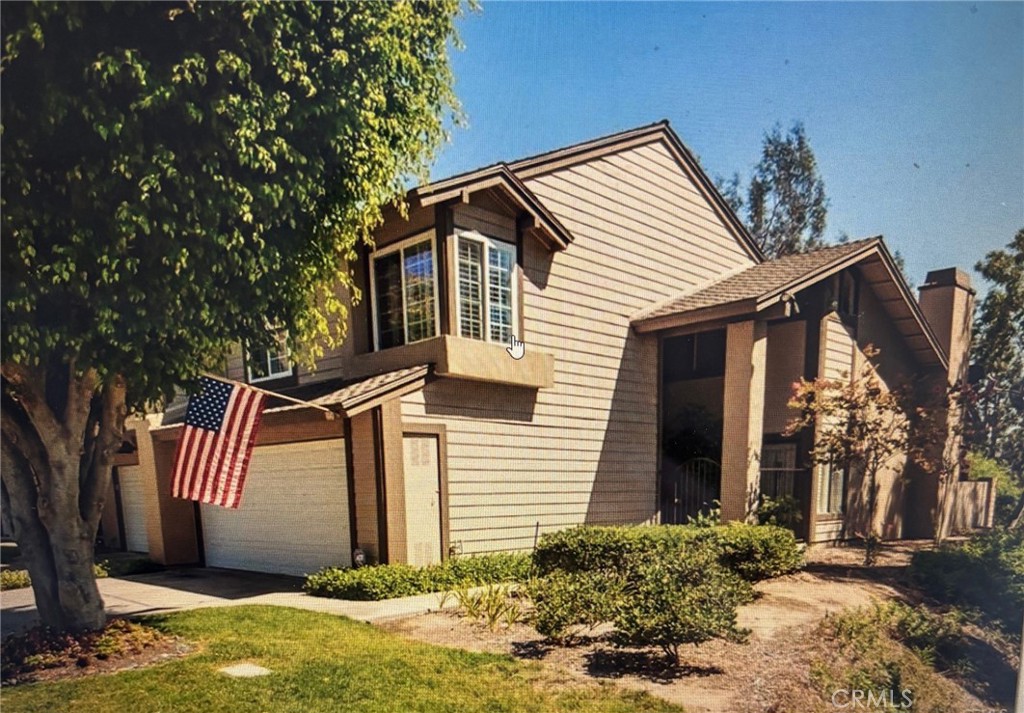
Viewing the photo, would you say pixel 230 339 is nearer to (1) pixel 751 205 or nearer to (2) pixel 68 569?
(2) pixel 68 569

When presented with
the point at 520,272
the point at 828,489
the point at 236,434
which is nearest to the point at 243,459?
the point at 236,434

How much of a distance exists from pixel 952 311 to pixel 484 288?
430 centimetres

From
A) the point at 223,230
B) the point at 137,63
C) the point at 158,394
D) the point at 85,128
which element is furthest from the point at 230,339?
the point at 137,63

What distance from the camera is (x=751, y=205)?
4.46 meters

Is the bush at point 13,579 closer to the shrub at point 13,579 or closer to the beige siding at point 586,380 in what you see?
the shrub at point 13,579

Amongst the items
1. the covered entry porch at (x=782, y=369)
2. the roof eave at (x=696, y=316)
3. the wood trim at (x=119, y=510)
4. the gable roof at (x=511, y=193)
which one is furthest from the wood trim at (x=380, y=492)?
the covered entry porch at (x=782, y=369)

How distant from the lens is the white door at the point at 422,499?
251 inches

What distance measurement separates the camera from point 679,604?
355 cm

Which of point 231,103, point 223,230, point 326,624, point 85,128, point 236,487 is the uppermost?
point 231,103

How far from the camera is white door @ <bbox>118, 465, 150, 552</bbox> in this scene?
20.5 ft

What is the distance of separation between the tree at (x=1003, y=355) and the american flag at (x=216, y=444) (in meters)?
5.74

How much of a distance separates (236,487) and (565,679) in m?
3.05

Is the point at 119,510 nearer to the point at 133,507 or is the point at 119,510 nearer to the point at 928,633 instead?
the point at 133,507

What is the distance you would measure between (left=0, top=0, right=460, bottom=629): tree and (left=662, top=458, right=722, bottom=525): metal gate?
4145 millimetres
